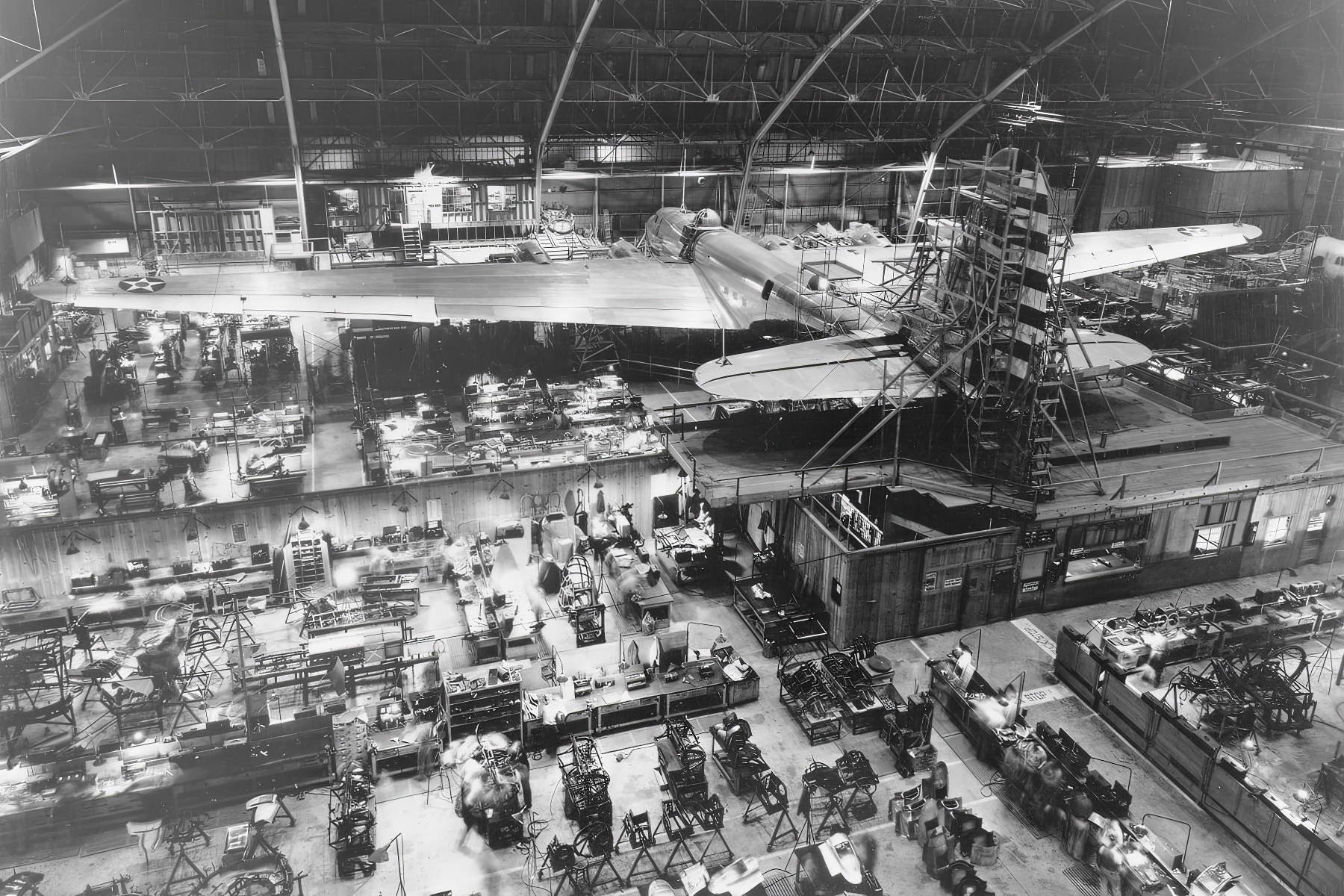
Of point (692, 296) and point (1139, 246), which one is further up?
point (1139, 246)

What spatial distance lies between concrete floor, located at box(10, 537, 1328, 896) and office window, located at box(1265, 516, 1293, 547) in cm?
454

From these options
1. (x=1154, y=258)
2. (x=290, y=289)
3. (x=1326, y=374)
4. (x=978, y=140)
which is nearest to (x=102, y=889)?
(x=290, y=289)

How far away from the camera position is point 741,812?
49.8ft

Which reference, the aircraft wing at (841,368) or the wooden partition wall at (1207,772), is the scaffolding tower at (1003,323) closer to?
the aircraft wing at (841,368)

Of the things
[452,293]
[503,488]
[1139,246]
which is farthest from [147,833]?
[1139,246]

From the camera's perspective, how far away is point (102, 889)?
1326cm

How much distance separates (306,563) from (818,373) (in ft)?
35.9

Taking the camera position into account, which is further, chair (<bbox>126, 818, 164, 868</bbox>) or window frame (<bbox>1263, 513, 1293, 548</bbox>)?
window frame (<bbox>1263, 513, 1293, 548</bbox>)

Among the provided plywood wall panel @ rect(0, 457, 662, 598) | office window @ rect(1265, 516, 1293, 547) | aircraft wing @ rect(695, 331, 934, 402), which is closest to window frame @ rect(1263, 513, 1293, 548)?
office window @ rect(1265, 516, 1293, 547)

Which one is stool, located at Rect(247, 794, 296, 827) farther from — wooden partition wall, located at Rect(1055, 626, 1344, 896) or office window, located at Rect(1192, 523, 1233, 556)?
office window, located at Rect(1192, 523, 1233, 556)

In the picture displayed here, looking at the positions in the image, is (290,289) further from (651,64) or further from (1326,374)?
(1326,374)

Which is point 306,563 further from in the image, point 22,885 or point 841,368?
point 841,368

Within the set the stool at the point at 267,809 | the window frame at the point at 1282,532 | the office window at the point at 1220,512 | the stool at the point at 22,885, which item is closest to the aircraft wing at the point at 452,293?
the stool at the point at 267,809

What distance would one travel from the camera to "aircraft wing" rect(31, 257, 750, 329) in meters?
24.1
